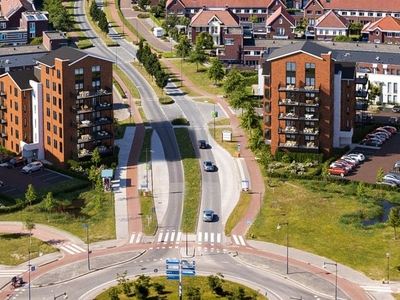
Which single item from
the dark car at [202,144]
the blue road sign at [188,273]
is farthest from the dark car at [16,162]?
the blue road sign at [188,273]

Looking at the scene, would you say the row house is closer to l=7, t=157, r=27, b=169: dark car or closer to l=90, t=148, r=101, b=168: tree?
l=90, t=148, r=101, b=168: tree


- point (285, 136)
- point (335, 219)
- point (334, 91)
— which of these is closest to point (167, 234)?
point (335, 219)

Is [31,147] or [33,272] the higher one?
[31,147]

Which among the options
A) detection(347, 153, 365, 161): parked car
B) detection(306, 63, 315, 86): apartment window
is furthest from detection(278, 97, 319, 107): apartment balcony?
detection(347, 153, 365, 161): parked car

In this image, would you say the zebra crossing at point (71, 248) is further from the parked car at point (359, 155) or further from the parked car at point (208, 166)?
the parked car at point (359, 155)

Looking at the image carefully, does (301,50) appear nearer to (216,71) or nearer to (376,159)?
(376,159)

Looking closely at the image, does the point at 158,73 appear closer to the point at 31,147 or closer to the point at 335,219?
the point at 31,147

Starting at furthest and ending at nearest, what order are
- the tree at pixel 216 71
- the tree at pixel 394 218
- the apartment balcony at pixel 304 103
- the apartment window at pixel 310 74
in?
the tree at pixel 216 71
the apartment balcony at pixel 304 103
the apartment window at pixel 310 74
the tree at pixel 394 218
